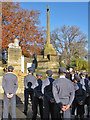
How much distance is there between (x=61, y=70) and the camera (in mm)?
3738

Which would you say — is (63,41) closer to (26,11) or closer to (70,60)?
(70,60)

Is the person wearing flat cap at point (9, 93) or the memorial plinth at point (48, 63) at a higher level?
the memorial plinth at point (48, 63)

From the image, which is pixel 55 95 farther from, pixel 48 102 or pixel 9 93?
pixel 9 93

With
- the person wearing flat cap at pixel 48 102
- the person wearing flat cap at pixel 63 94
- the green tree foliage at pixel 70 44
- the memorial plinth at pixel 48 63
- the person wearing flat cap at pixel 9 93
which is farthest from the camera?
the green tree foliage at pixel 70 44

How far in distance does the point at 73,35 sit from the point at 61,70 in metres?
29.5

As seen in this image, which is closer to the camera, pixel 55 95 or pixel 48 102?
pixel 55 95

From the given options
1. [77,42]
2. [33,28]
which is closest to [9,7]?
[33,28]

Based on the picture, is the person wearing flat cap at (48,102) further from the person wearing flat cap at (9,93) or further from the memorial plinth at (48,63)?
the memorial plinth at (48,63)

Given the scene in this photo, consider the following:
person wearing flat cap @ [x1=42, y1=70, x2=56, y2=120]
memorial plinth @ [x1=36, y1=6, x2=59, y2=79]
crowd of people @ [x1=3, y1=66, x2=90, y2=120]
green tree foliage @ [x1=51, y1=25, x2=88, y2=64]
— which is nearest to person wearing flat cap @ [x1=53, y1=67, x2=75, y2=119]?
crowd of people @ [x1=3, y1=66, x2=90, y2=120]

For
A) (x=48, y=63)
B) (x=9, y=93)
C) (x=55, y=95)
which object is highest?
(x=48, y=63)

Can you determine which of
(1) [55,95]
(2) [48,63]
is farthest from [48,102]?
(2) [48,63]

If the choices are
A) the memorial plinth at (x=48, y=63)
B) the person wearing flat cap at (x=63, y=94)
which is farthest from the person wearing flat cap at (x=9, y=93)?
the memorial plinth at (x=48, y=63)

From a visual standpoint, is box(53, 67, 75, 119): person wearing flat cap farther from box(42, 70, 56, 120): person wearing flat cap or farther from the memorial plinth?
the memorial plinth

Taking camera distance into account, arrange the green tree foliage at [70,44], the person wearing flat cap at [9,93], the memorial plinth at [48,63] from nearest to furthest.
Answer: the person wearing flat cap at [9,93] → the memorial plinth at [48,63] → the green tree foliage at [70,44]
